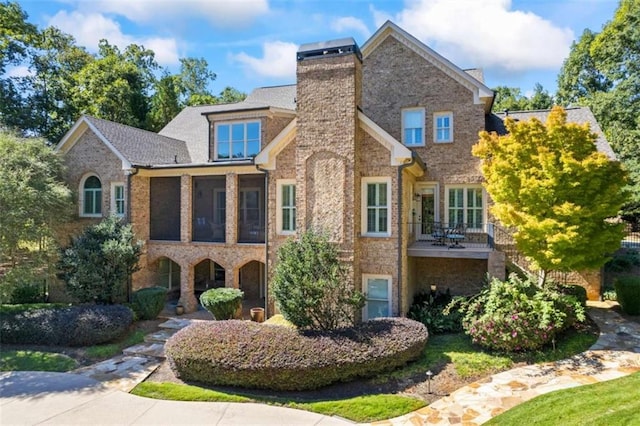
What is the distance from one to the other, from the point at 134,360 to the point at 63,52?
3181 cm

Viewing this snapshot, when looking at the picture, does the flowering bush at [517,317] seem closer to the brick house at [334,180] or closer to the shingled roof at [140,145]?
the brick house at [334,180]

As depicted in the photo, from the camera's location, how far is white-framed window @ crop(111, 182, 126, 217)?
17.3 metres

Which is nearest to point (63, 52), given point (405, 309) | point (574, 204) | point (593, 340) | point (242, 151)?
point (242, 151)

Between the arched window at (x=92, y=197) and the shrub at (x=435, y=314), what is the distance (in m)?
15.2

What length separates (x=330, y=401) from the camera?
9.05m

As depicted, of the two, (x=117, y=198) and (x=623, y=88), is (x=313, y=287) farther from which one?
(x=623, y=88)

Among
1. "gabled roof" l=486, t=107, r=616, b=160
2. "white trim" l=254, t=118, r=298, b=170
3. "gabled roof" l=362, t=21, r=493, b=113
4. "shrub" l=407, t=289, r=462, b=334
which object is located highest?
"gabled roof" l=362, t=21, r=493, b=113

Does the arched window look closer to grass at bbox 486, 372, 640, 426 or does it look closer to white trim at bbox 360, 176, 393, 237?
white trim at bbox 360, 176, 393, 237

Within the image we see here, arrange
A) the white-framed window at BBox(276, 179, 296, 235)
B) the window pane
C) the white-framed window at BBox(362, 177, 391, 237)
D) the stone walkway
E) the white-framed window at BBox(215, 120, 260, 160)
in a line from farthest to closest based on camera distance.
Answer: the window pane
the white-framed window at BBox(215, 120, 260, 160)
the white-framed window at BBox(276, 179, 296, 235)
the white-framed window at BBox(362, 177, 391, 237)
the stone walkway

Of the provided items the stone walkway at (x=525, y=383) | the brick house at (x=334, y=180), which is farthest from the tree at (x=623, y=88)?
the stone walkway at (x=525, y=383)

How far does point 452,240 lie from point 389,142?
17.6 feet

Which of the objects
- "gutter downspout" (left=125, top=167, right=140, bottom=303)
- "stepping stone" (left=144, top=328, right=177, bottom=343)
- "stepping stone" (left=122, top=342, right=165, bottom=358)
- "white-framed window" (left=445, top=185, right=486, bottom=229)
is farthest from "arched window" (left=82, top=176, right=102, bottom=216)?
"white-framed window" (left=445, top=185, right=486, bottom=229)

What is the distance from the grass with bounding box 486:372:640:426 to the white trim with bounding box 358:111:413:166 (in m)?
7.70

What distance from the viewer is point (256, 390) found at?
9719 millimetres
